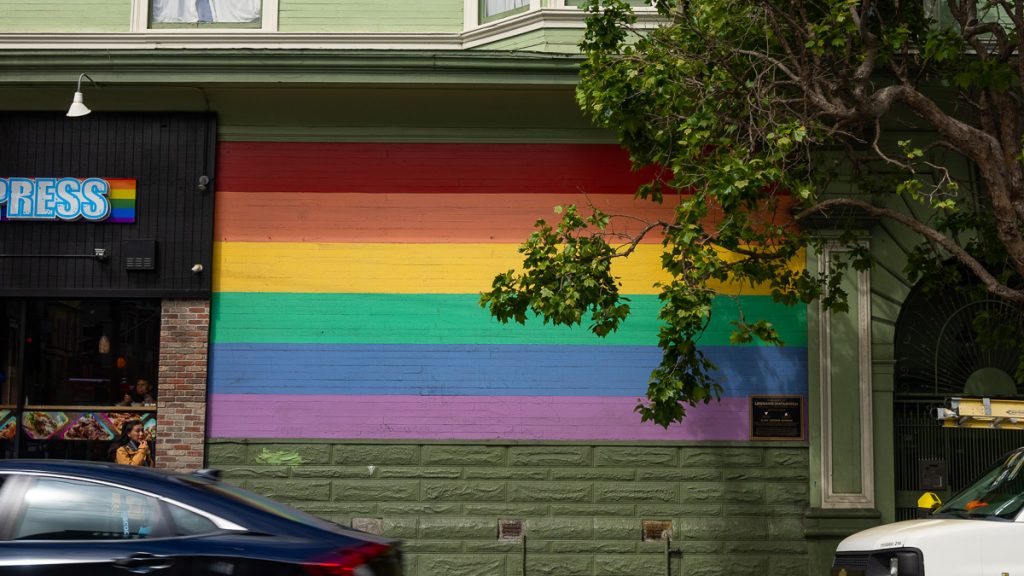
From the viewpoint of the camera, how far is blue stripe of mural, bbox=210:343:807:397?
12789mm

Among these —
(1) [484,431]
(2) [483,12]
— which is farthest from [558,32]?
(1) [484,431]

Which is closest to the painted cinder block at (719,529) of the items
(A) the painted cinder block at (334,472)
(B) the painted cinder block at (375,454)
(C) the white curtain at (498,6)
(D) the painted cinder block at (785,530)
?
(D) the painted cinder block at (785,530)

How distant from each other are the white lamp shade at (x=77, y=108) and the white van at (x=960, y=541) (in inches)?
344

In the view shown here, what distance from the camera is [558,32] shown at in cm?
1287

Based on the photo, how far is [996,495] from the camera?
7.95 m

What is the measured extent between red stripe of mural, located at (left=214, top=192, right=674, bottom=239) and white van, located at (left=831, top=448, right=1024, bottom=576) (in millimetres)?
5483

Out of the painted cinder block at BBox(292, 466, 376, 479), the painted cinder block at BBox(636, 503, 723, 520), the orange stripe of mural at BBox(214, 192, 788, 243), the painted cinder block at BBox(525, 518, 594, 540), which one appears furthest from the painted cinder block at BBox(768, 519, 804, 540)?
the painted cinder block at BBox(292, 466, 376, 479)

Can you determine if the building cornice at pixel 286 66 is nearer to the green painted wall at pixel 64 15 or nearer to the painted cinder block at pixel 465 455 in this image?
the green painted wall at pixel 64 15

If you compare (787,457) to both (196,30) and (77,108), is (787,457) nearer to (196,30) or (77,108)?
(196,30)

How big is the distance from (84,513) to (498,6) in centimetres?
863

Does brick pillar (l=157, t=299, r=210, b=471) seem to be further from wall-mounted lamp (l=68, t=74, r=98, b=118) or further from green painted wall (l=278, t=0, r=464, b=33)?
green painted wall (l=278, t=0, r=464, b=33)

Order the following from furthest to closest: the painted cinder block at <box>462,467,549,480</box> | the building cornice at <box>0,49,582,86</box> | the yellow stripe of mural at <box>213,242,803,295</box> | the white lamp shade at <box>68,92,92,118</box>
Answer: the yellow stripe of mural at <box>213,242,803,295</box>
the painted cinder block at <box>462,467,549,480</box>
the building cornice at <box>0,49,582,86</box>
the white lamp shade at <box>68,92,92,118</box>

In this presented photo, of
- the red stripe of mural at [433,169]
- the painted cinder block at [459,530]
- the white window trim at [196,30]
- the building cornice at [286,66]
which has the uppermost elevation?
the white window trim at [196,30]

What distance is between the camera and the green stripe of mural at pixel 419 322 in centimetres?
1284
